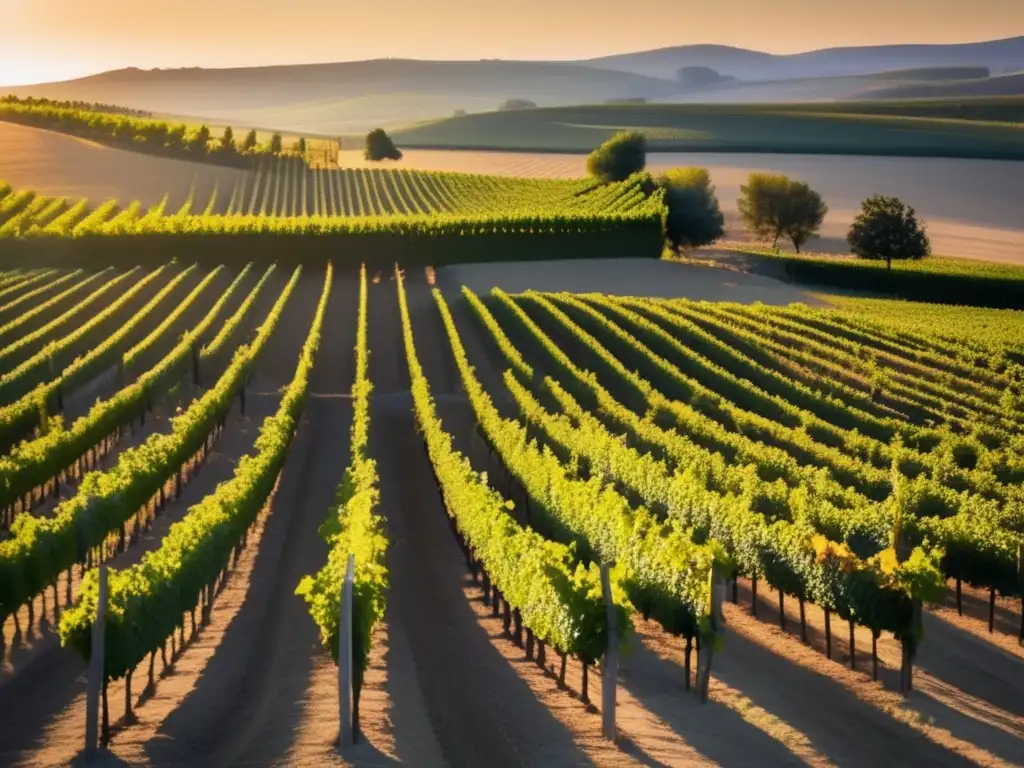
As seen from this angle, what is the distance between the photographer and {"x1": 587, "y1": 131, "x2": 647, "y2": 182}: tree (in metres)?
104

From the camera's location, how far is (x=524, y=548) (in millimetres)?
19391

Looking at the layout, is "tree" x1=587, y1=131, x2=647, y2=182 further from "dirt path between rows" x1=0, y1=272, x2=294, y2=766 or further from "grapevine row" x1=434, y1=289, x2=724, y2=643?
"dirt path between rows" x1=0, y1=272, x2=294, y2=766

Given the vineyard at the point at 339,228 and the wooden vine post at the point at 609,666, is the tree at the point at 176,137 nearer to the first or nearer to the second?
the vineyard at the point at 339,228

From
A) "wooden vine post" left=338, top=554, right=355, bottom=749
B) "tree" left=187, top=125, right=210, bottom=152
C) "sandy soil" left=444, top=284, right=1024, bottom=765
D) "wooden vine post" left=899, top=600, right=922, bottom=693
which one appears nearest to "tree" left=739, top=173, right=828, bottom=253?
"tree" left=187, top=125, right=210, bottom=152

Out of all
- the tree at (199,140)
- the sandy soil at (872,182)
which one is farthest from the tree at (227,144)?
the sandy soil at (872,182)

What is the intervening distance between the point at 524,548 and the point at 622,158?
87.9 metres

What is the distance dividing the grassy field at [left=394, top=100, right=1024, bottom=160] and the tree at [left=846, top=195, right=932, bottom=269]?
2415 inches

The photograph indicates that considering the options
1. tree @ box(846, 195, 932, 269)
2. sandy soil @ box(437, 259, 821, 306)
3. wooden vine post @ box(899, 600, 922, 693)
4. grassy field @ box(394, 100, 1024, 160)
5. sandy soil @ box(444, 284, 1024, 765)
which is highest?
grassy field @ box(394, 100, 1024, 160)

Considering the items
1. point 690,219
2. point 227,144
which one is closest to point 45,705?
point 690,219

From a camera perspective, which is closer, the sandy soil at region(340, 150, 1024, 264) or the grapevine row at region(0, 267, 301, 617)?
the grapevine row at region(0, 267, 301, 617)

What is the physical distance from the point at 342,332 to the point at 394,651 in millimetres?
34885

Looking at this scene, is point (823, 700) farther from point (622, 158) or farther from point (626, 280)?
point (622, 158)

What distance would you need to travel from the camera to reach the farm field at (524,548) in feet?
54.4

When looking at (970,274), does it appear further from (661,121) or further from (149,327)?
(661,121)
